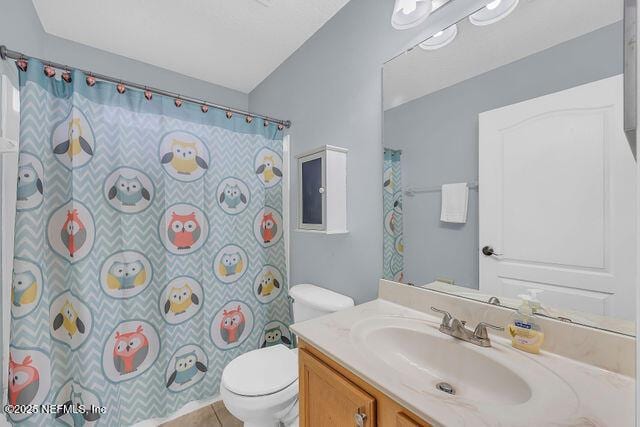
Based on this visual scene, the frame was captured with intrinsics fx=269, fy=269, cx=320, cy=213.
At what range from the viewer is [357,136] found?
142 cm

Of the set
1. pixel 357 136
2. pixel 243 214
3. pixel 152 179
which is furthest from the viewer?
pixel 243 214

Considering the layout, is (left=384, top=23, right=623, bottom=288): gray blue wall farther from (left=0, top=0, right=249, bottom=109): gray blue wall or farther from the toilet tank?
(left=0, top=0, right=249, bottom=109): gray blue wall

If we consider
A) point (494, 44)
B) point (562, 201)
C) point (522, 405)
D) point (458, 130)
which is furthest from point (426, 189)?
point (522, 405)

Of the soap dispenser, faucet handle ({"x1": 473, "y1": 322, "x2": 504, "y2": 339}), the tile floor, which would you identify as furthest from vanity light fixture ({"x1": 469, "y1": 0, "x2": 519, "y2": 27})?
the tile floor

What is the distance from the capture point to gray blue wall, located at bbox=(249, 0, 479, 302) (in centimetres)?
131

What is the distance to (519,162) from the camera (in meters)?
0.89

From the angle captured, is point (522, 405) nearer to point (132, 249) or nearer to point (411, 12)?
point (411, 12)

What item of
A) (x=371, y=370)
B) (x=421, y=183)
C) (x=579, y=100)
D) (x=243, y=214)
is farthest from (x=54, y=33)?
(x=579, y=100)

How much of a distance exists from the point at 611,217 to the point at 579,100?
34cm

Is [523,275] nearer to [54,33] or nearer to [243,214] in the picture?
[243,214]

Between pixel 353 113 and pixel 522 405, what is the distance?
1.31 m

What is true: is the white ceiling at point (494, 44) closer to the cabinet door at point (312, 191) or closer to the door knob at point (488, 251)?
the cabinet door at point (312, 191)

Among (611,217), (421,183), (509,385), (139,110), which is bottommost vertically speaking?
(509,385)

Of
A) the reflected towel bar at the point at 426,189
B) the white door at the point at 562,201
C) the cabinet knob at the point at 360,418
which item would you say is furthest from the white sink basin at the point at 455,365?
the reflected towel bar at the point at 426,189
